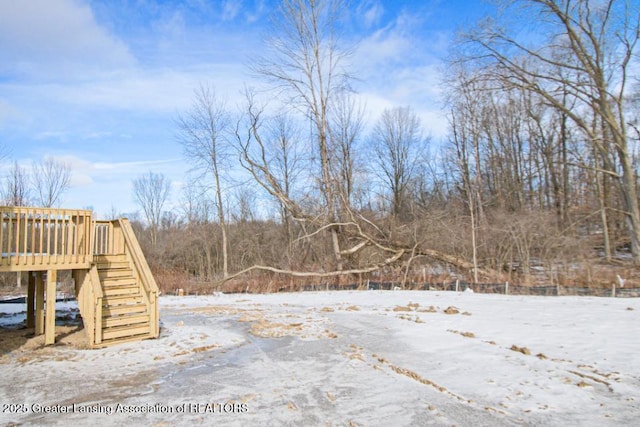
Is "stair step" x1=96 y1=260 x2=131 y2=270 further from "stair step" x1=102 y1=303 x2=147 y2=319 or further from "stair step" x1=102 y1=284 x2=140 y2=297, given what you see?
"stair step" x1=102 y1=303 x2=147 y2=319

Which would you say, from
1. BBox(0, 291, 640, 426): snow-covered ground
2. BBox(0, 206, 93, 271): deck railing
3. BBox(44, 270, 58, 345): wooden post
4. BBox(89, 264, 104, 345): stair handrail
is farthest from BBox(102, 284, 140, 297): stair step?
BBox(0, 291, 640, 426): snow-covered ground

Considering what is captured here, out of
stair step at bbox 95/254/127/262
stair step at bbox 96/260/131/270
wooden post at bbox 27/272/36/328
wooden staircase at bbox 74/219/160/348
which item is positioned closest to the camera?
wooden staircase at bbox 74/219/160/348

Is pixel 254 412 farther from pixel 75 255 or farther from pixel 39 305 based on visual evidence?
pixel 39 305

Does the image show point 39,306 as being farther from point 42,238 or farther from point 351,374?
point 351,374

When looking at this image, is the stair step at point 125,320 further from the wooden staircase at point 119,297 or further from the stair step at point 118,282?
the stair step at point 118,282

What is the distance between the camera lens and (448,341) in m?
7.09

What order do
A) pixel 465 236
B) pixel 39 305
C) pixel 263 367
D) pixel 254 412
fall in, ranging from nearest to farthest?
pixel 254 412 → pixel 263 367 → pixel 39 305 → pixel 465 236

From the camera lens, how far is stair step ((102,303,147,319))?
753cm

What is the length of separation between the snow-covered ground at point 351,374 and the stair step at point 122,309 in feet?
2.31

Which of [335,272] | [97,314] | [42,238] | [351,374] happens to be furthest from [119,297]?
[335,272]

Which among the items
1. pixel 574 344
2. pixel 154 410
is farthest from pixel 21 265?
pixel 574 344

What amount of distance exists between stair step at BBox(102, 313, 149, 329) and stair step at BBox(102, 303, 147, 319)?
0.08 metres

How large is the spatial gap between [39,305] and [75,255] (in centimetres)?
156

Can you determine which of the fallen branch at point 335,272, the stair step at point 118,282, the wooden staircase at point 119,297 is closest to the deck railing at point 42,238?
the wooden staircase at point 119,297
